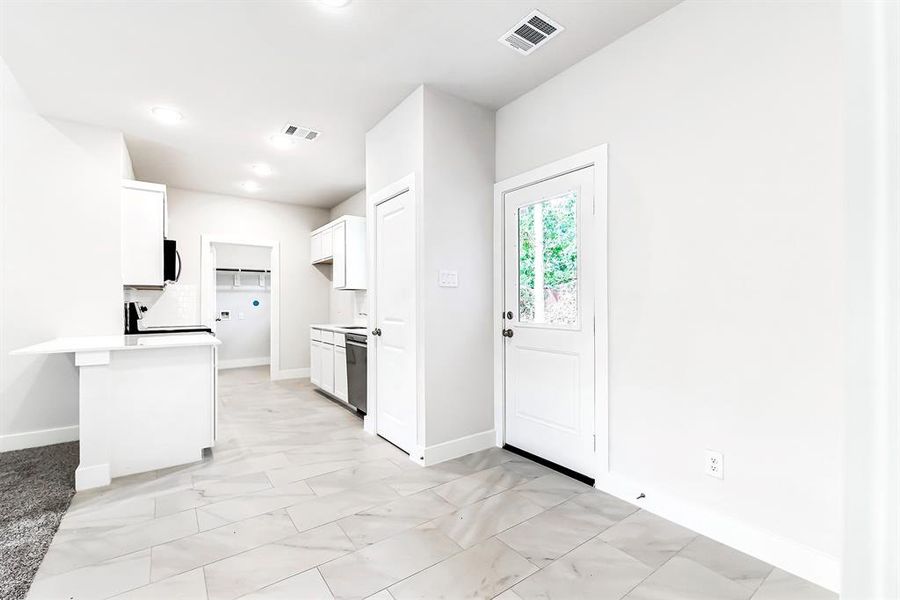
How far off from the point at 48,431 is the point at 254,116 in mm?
3189

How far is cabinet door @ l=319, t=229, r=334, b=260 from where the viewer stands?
606cm

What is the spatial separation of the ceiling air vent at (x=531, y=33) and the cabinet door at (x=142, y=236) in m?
3.49

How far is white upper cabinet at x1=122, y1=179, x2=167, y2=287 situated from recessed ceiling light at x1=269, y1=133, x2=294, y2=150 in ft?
3.70

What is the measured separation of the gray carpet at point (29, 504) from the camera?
190cm

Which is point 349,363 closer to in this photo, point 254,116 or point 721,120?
point 254,116

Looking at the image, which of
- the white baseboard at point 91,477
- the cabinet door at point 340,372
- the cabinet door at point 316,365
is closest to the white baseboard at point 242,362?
the cabinet door at point 316,365

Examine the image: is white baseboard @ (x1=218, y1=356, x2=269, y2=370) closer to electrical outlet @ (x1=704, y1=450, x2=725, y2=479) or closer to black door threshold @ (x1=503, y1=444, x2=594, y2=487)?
black door threshold @ (x1=503, y1=444, x2=594, y2=487)

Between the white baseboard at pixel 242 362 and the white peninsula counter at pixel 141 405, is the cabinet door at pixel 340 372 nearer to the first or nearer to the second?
the white peninsula counter at pixel 141 405

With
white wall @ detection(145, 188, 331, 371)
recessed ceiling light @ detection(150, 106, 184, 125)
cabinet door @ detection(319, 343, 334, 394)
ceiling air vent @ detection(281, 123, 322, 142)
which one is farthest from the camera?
white wall @ detection(145, 188, 331, 371)

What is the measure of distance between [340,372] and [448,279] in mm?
2210

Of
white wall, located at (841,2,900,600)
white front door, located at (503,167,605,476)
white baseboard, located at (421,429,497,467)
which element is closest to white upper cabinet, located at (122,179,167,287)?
white baseboard, located at (421,429,497,467)

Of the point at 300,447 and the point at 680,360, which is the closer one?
the point at 680,360

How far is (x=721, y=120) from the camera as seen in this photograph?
85.0 inches

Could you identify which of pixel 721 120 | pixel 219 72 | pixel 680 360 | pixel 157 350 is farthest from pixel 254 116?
pixel 680 360
